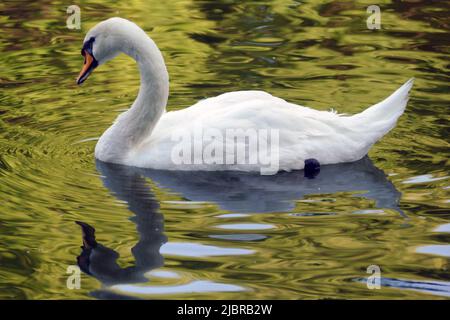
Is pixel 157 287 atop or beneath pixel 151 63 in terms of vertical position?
beneath

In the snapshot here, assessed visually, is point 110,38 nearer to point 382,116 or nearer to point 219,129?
point 219,129

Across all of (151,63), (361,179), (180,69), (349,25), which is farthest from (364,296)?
(349,25)

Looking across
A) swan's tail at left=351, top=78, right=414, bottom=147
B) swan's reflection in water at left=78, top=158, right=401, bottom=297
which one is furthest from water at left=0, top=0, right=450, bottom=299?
swan's tail at left=351, top=78, right=414, bottom=147

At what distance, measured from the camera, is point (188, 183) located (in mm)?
9609

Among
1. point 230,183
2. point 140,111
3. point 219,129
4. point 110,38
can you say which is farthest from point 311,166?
point 110,38

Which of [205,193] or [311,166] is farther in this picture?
[311,166]

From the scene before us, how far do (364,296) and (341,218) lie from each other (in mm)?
1411

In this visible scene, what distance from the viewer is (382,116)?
10.1 m

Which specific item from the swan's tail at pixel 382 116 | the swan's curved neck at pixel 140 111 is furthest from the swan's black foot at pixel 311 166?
the swan's curved neck at pixel 140 111

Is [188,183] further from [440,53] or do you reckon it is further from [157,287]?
[440,53]

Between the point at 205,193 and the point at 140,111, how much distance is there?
1.23 m

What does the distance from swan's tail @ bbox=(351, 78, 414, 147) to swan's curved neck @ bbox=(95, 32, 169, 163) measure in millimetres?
1706

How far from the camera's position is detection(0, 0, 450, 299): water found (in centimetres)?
761

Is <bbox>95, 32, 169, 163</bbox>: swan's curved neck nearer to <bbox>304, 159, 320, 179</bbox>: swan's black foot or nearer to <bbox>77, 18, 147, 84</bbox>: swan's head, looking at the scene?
<bbox>77, 18, 147, 84</bbox>: swan's head
